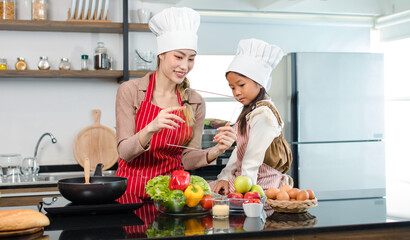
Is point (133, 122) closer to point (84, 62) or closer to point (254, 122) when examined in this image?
point (254, 122)

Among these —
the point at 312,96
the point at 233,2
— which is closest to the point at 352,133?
the point at 312,96

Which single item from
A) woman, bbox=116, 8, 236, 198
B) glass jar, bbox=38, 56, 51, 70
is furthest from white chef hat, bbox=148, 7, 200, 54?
glass jar, bbox=38, 56, 51, 70

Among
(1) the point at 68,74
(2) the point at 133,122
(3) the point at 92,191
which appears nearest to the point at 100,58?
(1) the point at 68,74

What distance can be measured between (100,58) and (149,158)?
5.97 ft

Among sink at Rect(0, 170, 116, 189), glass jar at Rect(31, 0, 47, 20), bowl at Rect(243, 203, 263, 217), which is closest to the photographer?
bowl at Rect(243, 203, 263, 217)

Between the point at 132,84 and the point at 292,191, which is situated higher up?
the point at 132,84

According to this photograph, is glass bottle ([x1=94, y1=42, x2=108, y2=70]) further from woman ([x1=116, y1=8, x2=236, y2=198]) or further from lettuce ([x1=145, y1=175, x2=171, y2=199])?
lettuce ([x1=145, y1=175, x2=171, y2=199])

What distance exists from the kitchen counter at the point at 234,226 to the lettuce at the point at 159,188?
0.08 metres

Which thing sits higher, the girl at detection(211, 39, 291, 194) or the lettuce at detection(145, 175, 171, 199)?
the girl at detection(211, 39, 291, 194)

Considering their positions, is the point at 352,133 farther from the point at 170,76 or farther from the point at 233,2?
the point at 170,76

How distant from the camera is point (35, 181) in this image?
3.60 meters

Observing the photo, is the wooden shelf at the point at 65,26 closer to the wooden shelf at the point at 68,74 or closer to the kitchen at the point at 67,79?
the kitchen at the point at 67,79

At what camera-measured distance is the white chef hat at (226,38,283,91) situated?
266 cm

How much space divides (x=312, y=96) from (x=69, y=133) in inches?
81.5
